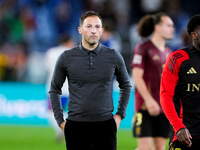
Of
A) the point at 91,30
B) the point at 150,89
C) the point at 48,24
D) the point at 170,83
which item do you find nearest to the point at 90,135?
the point at 170,83

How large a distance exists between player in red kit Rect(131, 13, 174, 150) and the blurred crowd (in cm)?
807

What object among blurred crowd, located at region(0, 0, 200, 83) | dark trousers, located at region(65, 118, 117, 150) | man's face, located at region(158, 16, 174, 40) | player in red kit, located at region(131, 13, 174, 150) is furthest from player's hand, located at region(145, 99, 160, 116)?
blurred crowd, located at region(0, 0, 200, 83)

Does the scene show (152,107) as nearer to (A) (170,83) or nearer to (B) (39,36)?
(A) (170,83)

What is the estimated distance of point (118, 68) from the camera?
477 centimetres

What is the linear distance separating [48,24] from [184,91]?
42.9ft

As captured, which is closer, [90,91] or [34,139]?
[90,91]

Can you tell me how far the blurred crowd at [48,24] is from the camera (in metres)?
15.3

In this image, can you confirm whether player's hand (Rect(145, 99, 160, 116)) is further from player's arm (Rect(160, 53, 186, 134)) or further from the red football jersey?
player's arm (Rect(160, 53, 186, 134))

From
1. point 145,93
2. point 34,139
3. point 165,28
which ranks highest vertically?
point 165,28

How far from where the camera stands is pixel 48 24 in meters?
17.1

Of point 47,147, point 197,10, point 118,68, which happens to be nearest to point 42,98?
point 47,147

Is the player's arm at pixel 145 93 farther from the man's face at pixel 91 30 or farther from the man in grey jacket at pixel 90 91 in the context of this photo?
the man's face at pixel 91 30

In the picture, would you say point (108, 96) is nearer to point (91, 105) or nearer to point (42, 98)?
point (91, 105)

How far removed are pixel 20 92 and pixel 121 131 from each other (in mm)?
3293
